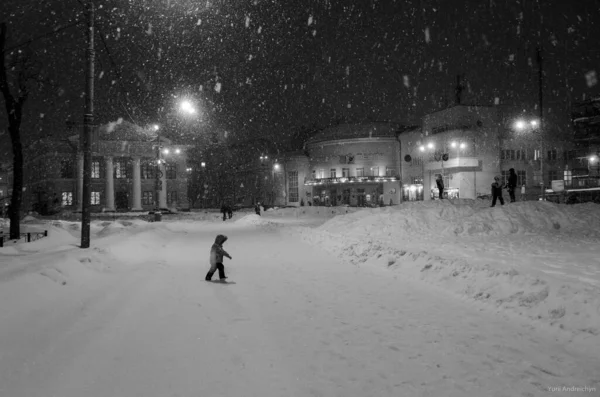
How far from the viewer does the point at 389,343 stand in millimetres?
5633

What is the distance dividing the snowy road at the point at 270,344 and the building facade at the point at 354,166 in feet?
213

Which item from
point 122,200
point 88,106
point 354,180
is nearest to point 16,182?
point 88,106

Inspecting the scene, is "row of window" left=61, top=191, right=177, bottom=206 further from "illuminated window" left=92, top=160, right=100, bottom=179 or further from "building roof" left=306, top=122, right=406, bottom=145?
"building roof" left=306, top=122, right=406, bottom=145

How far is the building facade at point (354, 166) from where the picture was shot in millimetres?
75812

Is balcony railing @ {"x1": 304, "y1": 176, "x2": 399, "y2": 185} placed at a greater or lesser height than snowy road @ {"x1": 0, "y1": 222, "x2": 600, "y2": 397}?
greater

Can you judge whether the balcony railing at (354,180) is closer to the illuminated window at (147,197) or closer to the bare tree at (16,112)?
the illuminated window at (147,197)

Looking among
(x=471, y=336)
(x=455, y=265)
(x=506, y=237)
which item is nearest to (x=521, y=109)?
(x=506, y=237)

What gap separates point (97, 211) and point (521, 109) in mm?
64220

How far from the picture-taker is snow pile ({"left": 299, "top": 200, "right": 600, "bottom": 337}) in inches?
266

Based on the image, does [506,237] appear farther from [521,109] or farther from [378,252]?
[521,109]

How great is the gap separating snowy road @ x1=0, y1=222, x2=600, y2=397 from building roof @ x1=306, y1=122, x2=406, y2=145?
70.4m

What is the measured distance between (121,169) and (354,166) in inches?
1619

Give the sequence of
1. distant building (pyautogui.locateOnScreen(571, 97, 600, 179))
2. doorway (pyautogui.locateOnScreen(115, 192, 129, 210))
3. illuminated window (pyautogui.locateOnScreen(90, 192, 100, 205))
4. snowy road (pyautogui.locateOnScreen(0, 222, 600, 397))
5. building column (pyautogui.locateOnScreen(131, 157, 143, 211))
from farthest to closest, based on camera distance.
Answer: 1. doorway (pyautogui.locateOnScreen(115, 192, 129, 210))
2. illuminated window (pyautogui.locateOnScreen(90, 192, 100, 205))
3. building column (pyautogui.locateOnScreen(131, 157, 143, 211))
4. distant building (pyautogui.locateOnScreen(571, 97, 600, 179))
5. snowy road (pyautogui.locateOnScreen(0, 222, 600, 397))

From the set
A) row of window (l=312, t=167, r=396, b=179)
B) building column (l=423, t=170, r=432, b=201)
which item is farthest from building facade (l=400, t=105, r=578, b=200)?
row of window (l=312, t=167, r=396, b=179)
